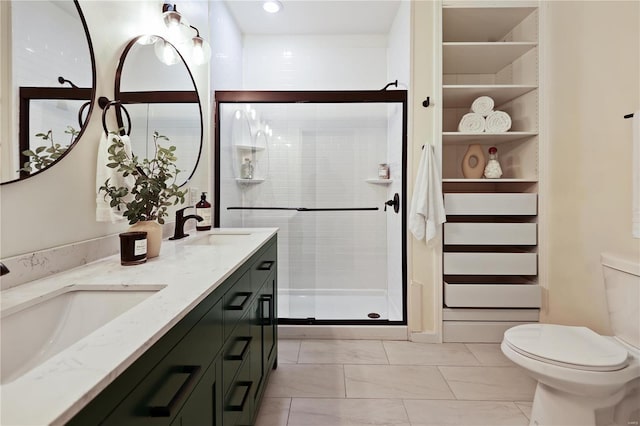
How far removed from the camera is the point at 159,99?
164 centimetres

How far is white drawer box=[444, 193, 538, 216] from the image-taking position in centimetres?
237

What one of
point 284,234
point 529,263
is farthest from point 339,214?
point 529,263

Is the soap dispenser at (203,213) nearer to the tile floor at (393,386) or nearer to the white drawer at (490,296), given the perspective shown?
the tile floor at (393,386)

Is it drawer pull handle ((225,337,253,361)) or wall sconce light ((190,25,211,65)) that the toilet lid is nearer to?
drawer pull handle ((225,337,253,361))

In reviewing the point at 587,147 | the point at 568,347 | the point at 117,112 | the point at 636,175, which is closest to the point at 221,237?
the point at 117,112

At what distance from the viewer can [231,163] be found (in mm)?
2609

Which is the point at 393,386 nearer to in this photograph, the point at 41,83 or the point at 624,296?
the point at 624,296

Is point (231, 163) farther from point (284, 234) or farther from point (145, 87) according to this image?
point (145, 87)

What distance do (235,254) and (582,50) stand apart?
7.61 ft

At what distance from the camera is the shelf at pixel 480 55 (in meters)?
2.38

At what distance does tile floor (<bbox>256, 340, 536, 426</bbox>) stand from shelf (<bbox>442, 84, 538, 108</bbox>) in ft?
6.13

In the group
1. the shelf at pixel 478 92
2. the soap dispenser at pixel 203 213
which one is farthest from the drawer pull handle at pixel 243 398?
the shelf at pixel 478 92

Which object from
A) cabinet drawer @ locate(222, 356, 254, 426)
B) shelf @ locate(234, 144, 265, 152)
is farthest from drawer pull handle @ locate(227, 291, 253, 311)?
shelf @ locate(234, 144, 265, 152)

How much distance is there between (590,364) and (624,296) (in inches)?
19.0
